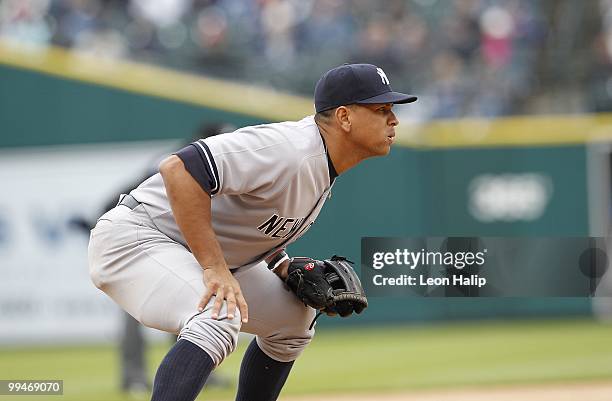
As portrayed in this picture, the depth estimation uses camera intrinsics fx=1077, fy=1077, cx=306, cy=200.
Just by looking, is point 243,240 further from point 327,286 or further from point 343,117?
point 343,117

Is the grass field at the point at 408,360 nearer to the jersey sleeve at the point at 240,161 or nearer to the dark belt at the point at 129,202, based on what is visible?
the dark belt at the point at 129,202

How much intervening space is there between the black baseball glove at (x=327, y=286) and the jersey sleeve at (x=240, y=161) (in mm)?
528

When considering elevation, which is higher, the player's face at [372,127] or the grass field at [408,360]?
the player's face at [372,127]

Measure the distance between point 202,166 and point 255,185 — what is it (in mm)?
202

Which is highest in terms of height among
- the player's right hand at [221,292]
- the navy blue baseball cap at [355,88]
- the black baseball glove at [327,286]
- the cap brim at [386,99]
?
the navy blue baseball cap at [355,88]

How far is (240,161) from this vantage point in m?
3.59

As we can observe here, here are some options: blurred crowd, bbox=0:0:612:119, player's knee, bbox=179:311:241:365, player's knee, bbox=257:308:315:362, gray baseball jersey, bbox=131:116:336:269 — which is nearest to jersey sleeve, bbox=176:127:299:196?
gray baseball jersey, bbox=131:116:336:269

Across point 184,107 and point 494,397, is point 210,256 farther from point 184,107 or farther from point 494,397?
point 184,107

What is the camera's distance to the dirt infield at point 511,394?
626 cm

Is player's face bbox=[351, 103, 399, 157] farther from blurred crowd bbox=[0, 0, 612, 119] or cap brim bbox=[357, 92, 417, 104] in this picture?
blurred crowd bbox=[0, 0, 612, 119]

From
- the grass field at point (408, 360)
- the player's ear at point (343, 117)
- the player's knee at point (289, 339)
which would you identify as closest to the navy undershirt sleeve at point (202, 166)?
the player's ear at point (343, 117)

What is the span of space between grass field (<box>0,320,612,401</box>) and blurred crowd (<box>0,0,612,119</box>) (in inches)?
98.6

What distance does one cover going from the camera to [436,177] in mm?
11906

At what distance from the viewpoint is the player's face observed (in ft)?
12.6
